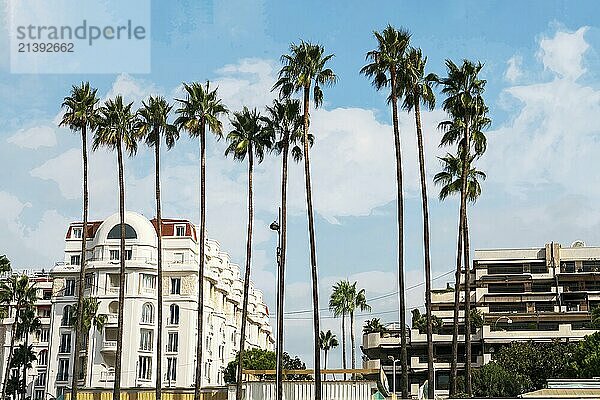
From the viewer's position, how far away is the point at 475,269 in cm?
10769

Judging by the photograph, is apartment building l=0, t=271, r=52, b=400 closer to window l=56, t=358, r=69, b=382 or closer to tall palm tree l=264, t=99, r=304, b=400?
window l=56, t=358, r=69, b=382

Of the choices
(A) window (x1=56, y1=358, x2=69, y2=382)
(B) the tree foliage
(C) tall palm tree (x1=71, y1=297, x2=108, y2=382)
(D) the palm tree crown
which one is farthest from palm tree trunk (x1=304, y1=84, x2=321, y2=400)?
(A) window (x1=56, y1=358, x2=69, y2=382)

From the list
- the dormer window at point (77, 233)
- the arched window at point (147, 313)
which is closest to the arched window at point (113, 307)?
the arched window at point (147, 313)

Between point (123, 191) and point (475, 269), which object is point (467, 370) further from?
point (475, 269)

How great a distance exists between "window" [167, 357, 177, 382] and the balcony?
5895 millimetres

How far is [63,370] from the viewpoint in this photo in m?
92.6

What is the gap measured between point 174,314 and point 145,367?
6.44m

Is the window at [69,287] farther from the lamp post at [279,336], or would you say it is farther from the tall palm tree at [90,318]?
the lamp post at [279,336]

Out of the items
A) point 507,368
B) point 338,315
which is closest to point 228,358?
point 338,315

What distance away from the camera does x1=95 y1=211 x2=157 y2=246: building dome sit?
92.9 m

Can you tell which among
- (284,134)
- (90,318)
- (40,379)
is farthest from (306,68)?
(40,379)

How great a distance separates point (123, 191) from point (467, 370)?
86.7 feet

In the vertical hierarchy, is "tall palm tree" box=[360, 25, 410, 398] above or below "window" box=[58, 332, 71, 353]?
above

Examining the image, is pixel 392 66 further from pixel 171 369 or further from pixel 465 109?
pixel 171 369
